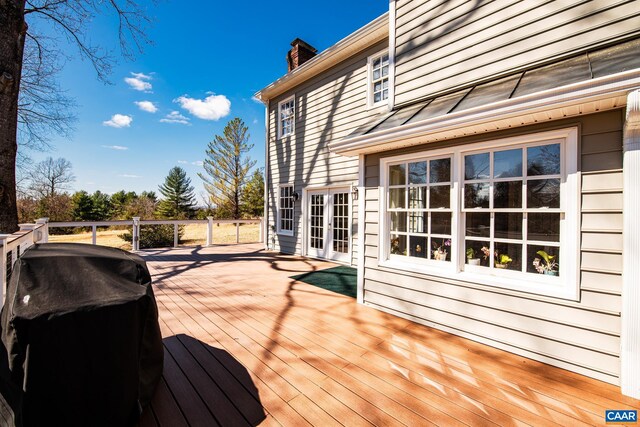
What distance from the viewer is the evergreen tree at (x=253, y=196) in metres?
20.8

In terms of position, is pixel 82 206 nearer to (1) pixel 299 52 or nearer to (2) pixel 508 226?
(1) pixel 299 52

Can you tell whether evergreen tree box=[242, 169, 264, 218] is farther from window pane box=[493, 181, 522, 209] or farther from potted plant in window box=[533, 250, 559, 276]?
potted plant in window box=[533, 250, 559, 276]

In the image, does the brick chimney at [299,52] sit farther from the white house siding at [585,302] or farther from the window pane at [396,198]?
the white house siding at [585,302]

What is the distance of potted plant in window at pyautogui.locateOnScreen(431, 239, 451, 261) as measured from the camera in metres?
3.08

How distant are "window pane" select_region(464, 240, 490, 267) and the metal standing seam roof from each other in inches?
53.6

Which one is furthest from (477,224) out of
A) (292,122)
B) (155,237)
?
(155,237)

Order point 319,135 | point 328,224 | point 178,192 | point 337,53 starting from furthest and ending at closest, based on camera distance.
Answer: point 178,192, point 319,135, point 328,224, point 337,53

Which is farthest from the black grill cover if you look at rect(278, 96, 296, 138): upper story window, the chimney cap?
the chimney cap

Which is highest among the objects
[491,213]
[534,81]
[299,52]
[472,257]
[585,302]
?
[299,52]

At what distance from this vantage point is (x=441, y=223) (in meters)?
3.11

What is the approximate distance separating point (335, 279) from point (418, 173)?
2603 mm

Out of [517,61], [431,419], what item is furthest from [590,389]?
[517,61]

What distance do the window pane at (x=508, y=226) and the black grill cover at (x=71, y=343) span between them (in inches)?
118

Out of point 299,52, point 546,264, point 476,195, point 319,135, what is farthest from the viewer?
point 299,52
